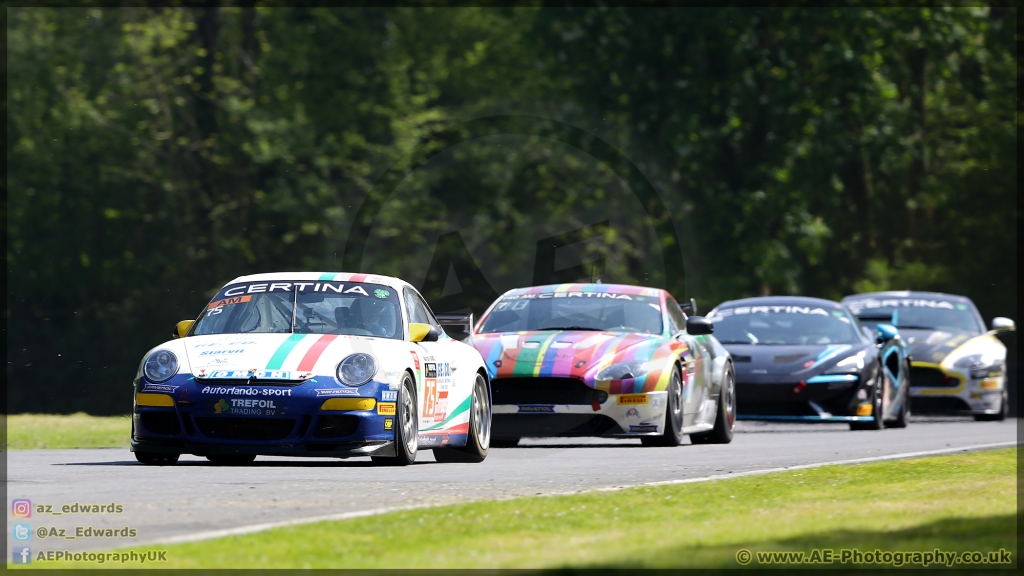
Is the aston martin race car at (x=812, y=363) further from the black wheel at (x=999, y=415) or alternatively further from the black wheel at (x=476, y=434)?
the black wheel at (x=476, y=434)

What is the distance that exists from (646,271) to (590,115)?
4859mm

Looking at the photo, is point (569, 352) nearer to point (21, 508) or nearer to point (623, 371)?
point (623, 371)

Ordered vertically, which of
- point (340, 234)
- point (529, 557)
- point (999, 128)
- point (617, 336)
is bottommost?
point (529, 557)

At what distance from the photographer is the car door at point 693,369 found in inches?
640

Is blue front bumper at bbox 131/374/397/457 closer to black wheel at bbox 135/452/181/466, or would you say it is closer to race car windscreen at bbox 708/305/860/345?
black wheel at bbox 135/452/181/466

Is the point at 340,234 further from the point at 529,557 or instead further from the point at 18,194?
the point at 529,557

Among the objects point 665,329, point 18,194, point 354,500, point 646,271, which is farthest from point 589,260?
point 354,500

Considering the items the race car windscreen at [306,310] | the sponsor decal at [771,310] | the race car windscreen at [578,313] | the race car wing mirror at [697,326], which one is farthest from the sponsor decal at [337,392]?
the sponsor decal at [771,310]

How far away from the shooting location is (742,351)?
1958 centimetres

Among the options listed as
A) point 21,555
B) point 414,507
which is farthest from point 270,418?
point 21,555

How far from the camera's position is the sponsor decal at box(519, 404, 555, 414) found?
601 inches

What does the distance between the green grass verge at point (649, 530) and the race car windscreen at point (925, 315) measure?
13221 mm

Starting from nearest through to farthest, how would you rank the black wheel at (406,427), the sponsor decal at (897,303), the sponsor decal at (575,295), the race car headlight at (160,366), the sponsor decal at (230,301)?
the race car headlight at (160,366) → the black wheel at (406,427) → the sponsor decal at (230,301) → the sponsor decal at (575,295) → the sponsor decal at (897,303)

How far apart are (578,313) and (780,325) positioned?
4494mm
